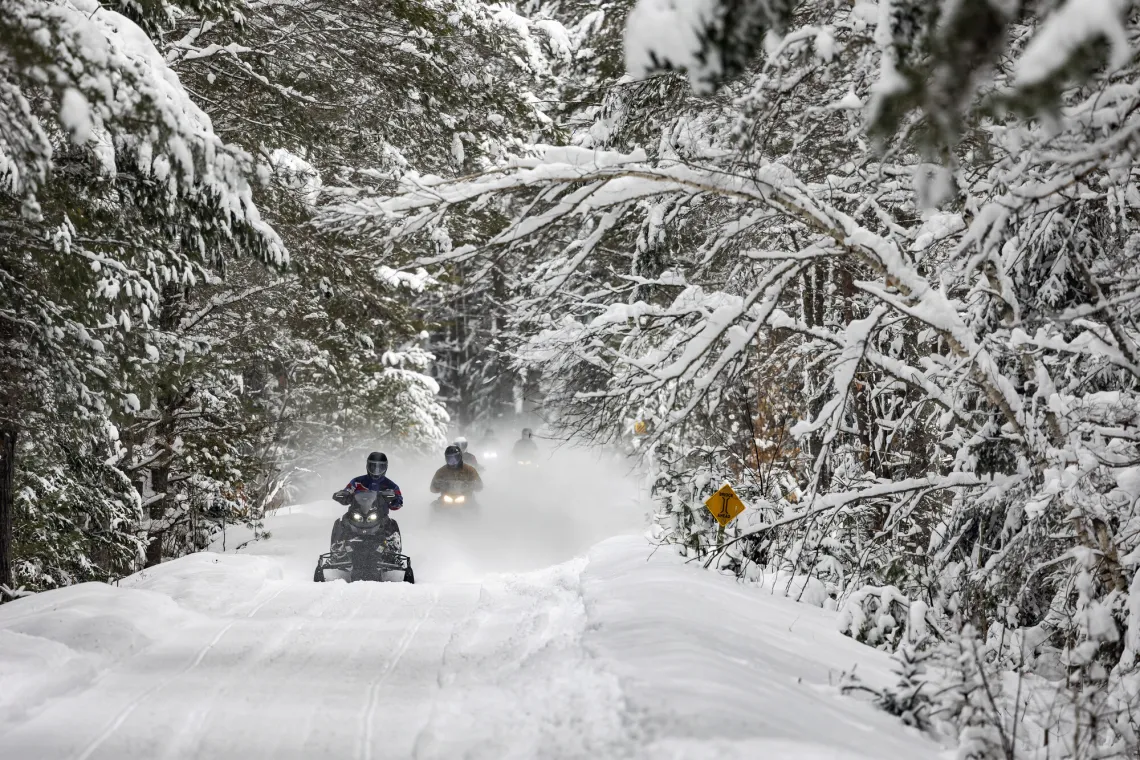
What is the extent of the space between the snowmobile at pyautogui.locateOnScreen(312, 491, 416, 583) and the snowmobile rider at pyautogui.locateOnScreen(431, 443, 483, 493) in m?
4.80

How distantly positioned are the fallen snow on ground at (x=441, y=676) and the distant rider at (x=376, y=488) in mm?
3065

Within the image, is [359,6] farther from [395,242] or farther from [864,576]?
[864,576]


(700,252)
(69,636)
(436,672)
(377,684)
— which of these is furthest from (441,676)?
(700,252)

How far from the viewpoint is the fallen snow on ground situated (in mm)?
4695

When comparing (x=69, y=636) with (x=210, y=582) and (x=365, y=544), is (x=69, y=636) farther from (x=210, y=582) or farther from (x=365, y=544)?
(x=365, y=544)

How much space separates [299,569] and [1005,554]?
10142 mm

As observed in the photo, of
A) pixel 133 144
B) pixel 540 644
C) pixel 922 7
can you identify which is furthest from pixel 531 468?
pixel 922 7

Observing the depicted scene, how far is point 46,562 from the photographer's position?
1192cm

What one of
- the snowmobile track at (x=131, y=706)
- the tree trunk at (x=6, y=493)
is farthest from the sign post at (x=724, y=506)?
the tree trunk at (x=6, y=493)

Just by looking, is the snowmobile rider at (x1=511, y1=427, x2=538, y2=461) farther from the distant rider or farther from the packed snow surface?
the packed snow surface

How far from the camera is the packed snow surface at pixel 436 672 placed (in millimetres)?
4711

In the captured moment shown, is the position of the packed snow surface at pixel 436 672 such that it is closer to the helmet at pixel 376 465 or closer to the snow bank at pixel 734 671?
the snow bank at pixel 734 671

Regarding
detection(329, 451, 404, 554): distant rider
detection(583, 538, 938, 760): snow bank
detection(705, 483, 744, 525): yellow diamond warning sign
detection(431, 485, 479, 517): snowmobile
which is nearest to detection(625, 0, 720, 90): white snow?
detection(583, 538, 938, 760): snow bank

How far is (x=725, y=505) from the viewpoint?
9773 millimetres
